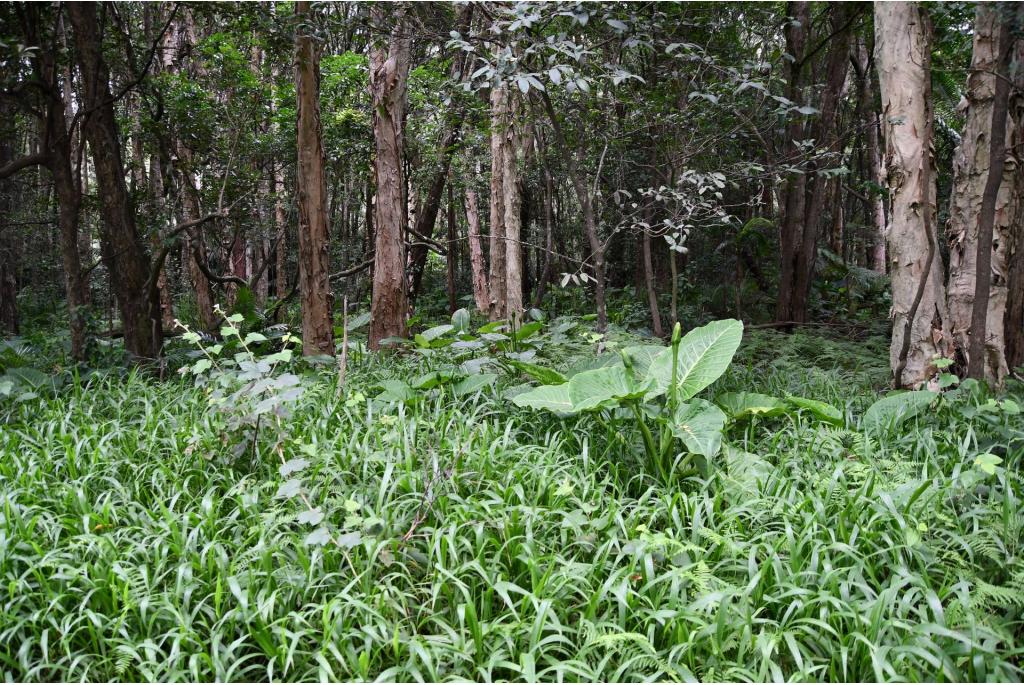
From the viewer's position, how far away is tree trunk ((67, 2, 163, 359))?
20.5ft

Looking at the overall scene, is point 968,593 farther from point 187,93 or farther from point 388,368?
point 187,93

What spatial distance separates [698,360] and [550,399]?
2.65ft

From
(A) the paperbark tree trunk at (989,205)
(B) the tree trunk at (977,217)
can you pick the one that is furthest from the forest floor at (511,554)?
(B) the tree trunk at (977,217)

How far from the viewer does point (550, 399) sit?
3557 mm

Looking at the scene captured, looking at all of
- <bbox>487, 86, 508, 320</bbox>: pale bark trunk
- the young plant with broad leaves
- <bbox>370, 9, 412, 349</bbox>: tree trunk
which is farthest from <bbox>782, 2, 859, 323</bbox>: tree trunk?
the young plant with broad leaves

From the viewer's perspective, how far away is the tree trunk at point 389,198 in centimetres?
598

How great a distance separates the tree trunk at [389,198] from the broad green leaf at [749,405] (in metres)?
3.22

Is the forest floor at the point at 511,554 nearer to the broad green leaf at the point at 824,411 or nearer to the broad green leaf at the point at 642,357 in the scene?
the broad green leaf at the point at 824,411

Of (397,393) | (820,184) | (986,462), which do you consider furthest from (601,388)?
(820,184)

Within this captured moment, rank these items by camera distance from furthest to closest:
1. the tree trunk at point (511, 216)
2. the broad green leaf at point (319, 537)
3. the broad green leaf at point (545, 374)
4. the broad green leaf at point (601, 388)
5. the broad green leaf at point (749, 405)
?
the tree trunk at point (511, 216) < the broad green leaf at point (545, 374) < the broad green leaf at point (749, 405) < the broad green leaf at point (601, 388) < the broad green leaf at point (319, 537)

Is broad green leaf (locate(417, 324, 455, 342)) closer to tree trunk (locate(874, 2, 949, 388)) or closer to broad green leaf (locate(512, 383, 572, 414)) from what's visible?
broad green leaf (locate(512, 383, 572, 414))

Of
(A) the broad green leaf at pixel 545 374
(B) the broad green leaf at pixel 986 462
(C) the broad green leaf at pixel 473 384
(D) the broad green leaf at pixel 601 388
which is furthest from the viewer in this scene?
(C) the broad green leaf at pixel 473 384


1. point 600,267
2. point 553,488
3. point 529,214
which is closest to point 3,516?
point 553,488

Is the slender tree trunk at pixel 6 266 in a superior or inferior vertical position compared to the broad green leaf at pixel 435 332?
superior
